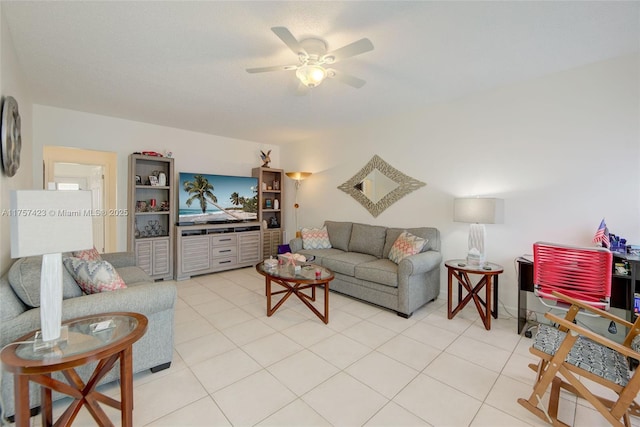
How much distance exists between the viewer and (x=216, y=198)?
5.01 meters

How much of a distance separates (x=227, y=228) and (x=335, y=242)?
Answer: 2.01 metres

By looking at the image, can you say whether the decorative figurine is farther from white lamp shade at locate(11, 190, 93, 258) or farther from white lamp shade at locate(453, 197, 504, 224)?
white lamp shade at locate(11, 190, 93, 258)

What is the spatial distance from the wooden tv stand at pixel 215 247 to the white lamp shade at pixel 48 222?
317 centimetres

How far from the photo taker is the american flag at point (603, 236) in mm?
2352

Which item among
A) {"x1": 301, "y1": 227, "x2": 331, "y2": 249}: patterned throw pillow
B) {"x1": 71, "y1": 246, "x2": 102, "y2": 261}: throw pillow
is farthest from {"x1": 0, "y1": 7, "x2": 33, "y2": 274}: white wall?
{"x1": 301, "y1": 227, "x2": 331, "y2": 249}: patterned throw pillow

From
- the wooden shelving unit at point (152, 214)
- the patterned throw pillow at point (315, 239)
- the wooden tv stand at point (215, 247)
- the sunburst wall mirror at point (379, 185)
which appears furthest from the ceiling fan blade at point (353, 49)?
the wooden tv stand at point (215, 247)

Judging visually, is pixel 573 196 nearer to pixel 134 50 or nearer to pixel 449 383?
pixel 449 383

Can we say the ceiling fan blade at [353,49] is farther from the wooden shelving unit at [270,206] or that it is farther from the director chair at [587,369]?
the wooden shelving unit at [270,206]

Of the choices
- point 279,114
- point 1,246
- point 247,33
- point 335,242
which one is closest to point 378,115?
point 279,114

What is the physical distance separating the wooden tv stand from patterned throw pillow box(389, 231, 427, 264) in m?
2.76

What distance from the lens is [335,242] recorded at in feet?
15.1

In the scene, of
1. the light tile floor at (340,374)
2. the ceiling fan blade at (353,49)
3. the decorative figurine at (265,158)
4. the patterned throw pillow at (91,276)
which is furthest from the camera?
the decorative figurine at (265,158)

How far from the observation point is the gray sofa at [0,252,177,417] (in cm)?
155

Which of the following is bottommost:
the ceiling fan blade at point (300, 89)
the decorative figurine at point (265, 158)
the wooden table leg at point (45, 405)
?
the wooden table leg at point (45, 405)
